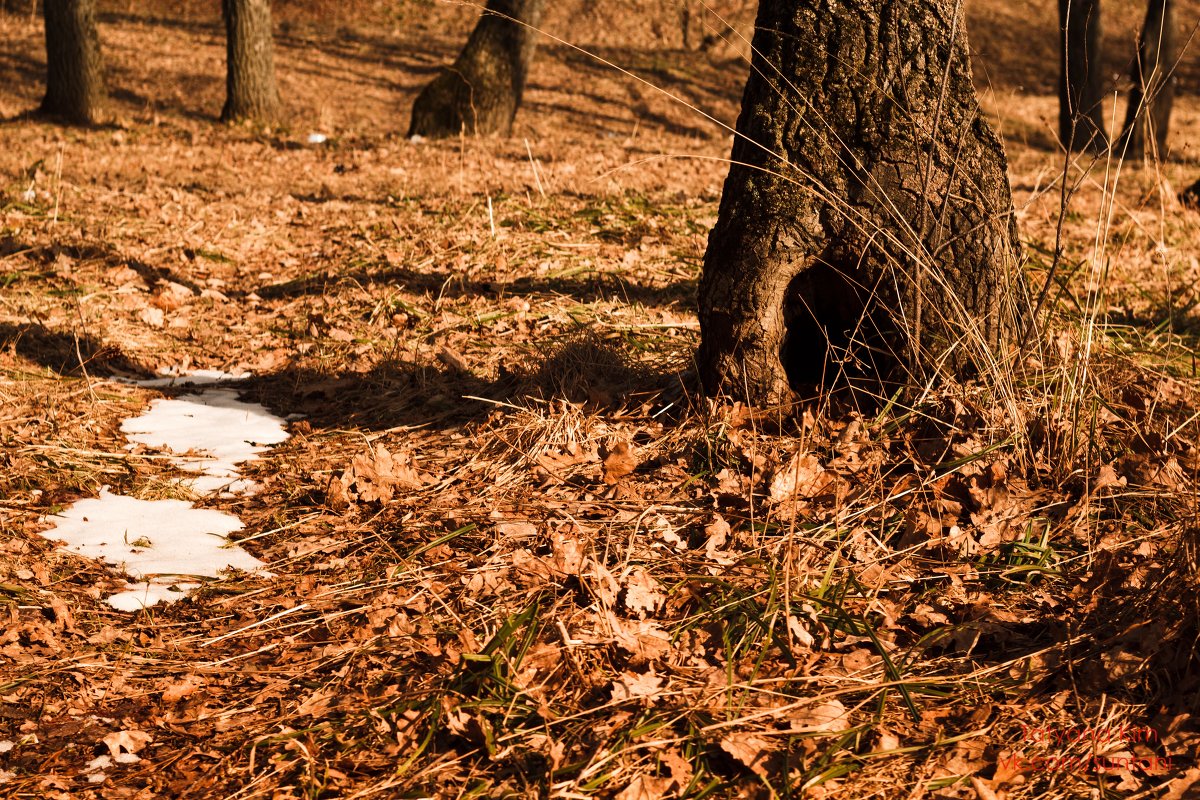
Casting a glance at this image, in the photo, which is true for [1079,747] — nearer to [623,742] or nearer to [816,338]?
[623,742]

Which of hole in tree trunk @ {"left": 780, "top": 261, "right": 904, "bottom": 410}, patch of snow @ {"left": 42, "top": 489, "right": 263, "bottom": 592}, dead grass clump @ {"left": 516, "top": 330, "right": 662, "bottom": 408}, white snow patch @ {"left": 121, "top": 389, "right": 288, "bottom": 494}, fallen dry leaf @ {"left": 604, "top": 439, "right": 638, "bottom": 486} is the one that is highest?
hole in tree trunk @ {"left": 780, "top": 261, "right": 904, "bottom": 410}

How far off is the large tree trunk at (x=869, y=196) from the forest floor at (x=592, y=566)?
226mm

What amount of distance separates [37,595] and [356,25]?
21089 millimetres

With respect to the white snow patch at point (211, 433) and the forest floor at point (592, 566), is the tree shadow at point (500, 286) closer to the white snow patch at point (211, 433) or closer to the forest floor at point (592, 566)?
the forest floor at point (592, 566)

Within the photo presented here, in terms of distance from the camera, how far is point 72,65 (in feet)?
39.5

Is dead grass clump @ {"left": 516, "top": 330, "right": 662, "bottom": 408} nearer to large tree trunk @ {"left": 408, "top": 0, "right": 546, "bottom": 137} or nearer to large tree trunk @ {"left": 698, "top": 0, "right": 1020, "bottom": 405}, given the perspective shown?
large tree trunk @ {"left": 698, "top": 0, "right": 1020, "bottom": 405}

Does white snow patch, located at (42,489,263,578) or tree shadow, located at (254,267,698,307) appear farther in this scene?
tree shadow, located at (254,267,698,307)

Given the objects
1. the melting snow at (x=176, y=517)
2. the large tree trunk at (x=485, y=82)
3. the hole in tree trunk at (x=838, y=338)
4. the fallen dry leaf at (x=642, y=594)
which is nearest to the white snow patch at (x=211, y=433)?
the melting snow at (x=176, y=517)

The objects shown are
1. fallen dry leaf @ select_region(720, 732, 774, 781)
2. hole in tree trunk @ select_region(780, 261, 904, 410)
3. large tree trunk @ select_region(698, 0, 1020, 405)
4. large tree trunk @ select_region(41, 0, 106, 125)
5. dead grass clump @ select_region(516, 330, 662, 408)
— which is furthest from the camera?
large tree trunk @ select_region(41, 0, 106, 125)

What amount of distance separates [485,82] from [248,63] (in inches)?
122

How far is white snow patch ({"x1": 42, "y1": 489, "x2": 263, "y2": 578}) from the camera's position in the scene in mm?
3416

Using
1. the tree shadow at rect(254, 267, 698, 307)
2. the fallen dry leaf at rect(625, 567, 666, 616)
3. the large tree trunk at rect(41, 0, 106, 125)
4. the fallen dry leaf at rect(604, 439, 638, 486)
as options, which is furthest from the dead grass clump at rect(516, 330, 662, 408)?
the large tree trunk at rect(41, 0, 106, 125)

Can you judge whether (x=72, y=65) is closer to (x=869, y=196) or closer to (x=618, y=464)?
(x=618, y=464)

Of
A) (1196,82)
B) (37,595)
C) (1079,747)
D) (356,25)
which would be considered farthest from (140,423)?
(1196,82)
